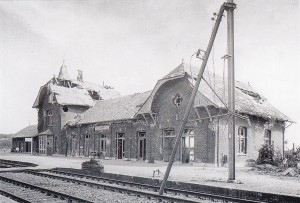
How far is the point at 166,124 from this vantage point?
23.4 m

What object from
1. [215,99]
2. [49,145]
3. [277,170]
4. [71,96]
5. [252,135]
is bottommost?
[49,145]

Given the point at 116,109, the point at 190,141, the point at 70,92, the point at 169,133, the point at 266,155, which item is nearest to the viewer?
the point at 266,155

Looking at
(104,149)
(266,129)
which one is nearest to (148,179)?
(266,129)

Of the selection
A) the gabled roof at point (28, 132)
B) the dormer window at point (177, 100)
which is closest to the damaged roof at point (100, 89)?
the gabled roof at point (28, 132)

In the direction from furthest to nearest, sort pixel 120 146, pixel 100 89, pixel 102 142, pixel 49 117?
pixel 100 89, pixel 49 117, pixel 102 142, pixel 120 146

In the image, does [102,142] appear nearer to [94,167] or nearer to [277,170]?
[94,167]

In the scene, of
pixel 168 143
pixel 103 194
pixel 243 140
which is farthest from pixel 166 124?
pixel 103 194

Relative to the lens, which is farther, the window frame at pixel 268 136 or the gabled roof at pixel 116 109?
the gabled roof at pixel 116 109

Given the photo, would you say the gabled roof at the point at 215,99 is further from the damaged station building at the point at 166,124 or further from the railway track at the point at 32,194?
the railway track at the point at 32,194

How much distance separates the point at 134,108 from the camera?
2772cm

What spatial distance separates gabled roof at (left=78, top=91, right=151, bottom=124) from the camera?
2776 centimetres

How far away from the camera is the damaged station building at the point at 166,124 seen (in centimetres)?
2080

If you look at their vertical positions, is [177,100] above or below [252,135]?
above

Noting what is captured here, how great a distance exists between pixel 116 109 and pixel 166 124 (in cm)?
809
